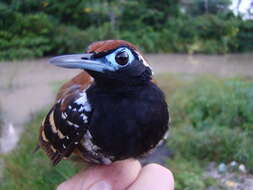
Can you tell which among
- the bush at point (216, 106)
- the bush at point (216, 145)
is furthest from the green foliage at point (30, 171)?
the bush at point (216, 106)

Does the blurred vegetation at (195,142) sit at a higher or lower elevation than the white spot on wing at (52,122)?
lower

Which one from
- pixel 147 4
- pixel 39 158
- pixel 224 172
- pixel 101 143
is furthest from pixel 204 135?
Answer: pixel 147 4

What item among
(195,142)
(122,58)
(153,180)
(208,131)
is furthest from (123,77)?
(208,131)

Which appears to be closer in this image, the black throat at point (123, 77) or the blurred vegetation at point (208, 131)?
the black throat at point (123, 77)

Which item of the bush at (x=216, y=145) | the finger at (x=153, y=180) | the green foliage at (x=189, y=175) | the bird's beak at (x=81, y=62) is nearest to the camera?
the bird's beak at (x=81, y=62)

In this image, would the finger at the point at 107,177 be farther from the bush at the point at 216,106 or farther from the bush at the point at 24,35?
the bush at the point at 24,35

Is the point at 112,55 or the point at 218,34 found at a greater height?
the point at 112,55

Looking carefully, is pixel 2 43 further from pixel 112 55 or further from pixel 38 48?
pixel 112 55
